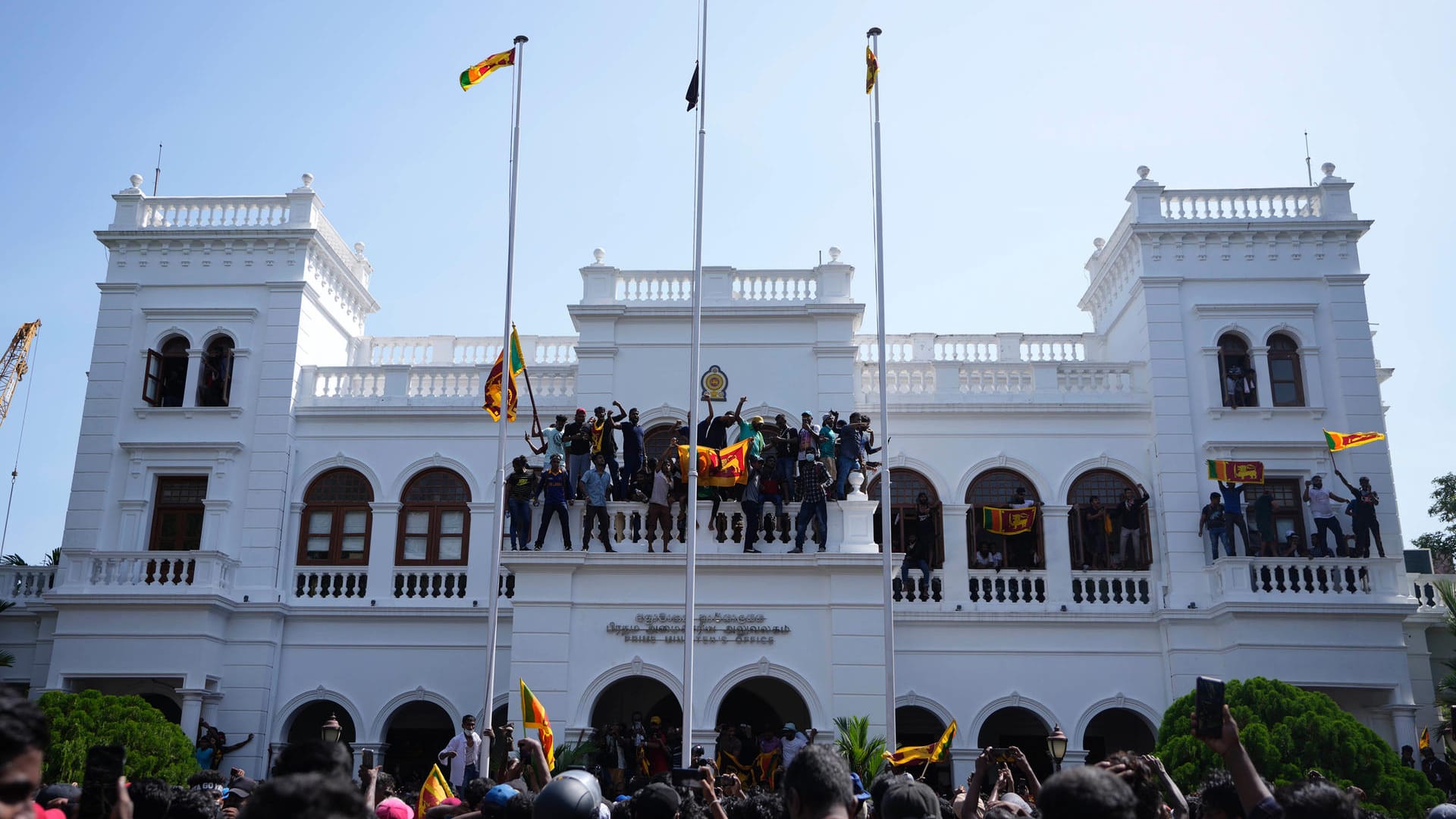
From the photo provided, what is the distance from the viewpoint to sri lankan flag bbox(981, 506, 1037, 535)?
22.4 metres

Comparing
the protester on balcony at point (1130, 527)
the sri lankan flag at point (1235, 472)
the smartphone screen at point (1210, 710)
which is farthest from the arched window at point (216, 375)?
the smartphone screen at point (1210, 710)

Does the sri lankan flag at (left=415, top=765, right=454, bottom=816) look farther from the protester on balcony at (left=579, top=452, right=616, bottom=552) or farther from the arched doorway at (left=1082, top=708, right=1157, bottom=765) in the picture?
the arched doorway at (left=1082, top=708, right=1157, bottom=765)

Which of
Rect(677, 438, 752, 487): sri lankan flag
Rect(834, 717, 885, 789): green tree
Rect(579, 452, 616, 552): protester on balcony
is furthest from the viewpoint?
Rect(579, 452, 616, 552): protester on balcony

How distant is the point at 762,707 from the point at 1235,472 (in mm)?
9415

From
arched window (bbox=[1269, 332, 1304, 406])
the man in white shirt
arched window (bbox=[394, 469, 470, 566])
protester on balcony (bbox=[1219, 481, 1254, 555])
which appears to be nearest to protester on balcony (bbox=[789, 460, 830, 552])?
the man in white shirt

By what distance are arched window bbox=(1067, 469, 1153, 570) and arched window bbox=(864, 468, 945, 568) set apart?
7.91 ft

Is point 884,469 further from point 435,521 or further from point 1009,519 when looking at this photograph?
point 435,521

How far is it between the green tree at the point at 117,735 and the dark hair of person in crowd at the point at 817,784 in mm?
15793

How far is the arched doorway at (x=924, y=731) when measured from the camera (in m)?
22.0

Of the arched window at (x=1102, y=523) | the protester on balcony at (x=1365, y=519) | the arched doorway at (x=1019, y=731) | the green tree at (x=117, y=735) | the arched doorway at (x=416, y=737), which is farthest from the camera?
the arched doorway at (x=416, y=737)

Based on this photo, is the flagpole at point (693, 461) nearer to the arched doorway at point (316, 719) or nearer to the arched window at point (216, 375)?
the arched doorway at point (316, 719)

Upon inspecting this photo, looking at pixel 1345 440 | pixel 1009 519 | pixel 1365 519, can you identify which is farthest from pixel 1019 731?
pixel 1345 440

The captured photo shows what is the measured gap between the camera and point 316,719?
23438mm

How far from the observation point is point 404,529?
2344cm
